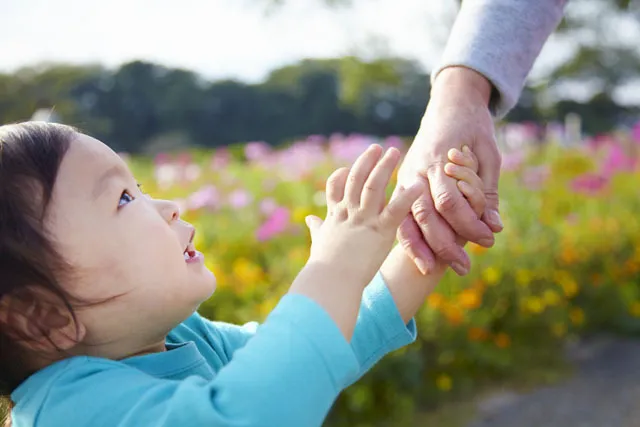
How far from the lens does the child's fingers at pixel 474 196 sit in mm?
1368

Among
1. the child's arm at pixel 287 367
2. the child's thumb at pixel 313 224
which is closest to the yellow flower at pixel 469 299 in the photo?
the child's thumb at pixel 313 224

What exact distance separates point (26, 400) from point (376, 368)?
2369 millimetres

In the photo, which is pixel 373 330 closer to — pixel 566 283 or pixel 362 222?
pixel 362 222

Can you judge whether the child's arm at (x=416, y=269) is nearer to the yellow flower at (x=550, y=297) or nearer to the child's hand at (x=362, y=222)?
the child's hand at (x=362, y=222)

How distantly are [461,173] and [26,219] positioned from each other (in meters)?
0.76

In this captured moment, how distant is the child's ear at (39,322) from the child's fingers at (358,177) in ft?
1.29

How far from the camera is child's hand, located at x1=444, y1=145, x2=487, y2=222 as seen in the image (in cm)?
137

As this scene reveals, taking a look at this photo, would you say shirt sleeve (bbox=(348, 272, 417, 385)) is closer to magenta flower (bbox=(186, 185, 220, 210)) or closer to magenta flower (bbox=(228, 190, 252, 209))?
magenta flower (bbox=(228, 190, 252, 209))

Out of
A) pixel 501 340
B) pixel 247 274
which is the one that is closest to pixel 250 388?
pixel 247 274

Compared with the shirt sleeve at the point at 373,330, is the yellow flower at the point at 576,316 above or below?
below

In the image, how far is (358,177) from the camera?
1047mm

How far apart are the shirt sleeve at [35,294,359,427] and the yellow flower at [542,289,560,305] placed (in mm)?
3422

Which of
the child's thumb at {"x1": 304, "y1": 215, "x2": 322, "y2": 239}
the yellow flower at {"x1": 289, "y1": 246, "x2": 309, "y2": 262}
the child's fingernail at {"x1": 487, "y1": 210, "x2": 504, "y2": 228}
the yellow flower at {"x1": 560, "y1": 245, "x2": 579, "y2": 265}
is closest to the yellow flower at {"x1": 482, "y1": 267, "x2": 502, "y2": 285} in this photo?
the yellow flower at {"x1": 560, "y1": 245, "x2": 579, "y2": 265}

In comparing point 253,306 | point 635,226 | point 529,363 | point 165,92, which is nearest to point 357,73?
point 635,226
